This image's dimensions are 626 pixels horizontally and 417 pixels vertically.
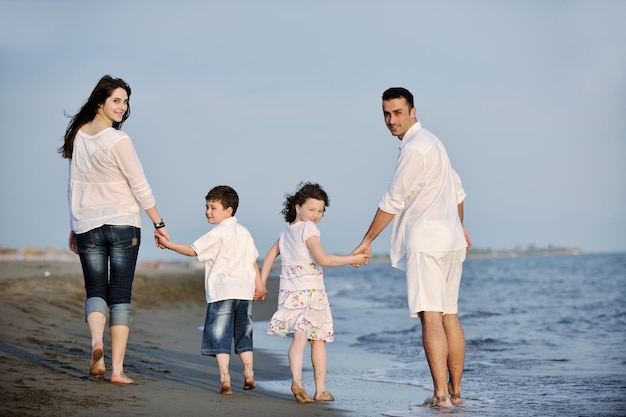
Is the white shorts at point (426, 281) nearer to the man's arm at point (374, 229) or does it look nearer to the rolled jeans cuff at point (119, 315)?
the man's arm at point (374, 229)

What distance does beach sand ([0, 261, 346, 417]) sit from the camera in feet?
16.3

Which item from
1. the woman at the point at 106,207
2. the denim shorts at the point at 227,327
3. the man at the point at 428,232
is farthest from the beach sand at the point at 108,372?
the man at the point at 428,232

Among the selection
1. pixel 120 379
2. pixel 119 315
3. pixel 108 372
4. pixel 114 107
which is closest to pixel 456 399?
pixel 120 379

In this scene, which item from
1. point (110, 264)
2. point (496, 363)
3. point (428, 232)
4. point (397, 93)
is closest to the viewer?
point (428, 232)

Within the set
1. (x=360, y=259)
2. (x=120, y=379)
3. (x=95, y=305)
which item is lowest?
(x=120, y=379)

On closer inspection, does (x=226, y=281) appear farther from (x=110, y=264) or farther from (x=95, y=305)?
(x=95, y=305)

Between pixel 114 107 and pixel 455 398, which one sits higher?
pixel 114 107

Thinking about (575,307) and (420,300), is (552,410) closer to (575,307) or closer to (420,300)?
(420,300)

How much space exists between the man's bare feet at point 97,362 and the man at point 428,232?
1947 millimetres

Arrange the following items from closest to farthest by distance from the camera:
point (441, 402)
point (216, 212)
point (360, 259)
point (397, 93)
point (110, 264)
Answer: point (441, 402) < point (397, 93) < point (110, 264) < point (360, 259) < point (216, 212)

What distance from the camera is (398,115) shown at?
5.80 metres

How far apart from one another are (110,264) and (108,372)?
35.2 inches

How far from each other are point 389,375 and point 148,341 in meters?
2.93

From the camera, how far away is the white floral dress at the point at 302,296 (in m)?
5.95
